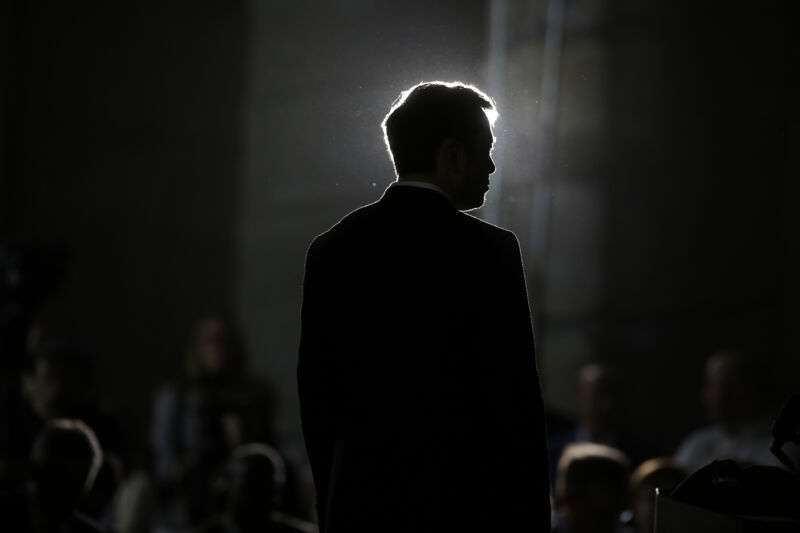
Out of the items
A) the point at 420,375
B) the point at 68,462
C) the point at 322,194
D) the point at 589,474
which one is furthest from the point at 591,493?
the point at 420,375

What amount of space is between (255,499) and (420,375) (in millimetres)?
1574

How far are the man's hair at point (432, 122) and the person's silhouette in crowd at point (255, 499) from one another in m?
1.46

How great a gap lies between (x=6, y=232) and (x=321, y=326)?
16.8ft

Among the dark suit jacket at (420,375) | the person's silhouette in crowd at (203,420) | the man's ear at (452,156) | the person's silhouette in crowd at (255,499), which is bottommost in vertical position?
the person's silhouette in crowd at (203,420)

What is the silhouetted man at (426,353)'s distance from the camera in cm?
153

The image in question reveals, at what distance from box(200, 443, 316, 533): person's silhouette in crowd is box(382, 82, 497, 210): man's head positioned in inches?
57.2

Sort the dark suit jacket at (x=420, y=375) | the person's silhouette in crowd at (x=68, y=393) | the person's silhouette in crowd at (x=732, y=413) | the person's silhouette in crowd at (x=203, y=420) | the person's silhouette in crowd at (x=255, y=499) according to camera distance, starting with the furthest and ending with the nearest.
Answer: the person's silhouette in crowd at (x=203, y=420) → the person's silhouette in crowd at (x=732, y=413) → the person's silhouette in crowd at (x=68, y=393) → the person's silhouette in crowd at (x=255, y=499) → the dark suit jacket at (x=420, y=375)

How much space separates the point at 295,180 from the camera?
4.13m

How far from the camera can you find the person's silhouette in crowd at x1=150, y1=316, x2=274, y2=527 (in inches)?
165

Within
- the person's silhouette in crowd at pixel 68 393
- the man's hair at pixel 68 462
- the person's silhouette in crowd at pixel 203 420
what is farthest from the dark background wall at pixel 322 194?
the man's hair at pixel 68 462

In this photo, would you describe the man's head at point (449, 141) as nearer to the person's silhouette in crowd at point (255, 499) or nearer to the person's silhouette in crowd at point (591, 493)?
the person's silhouette in crowd at point (255, 499)

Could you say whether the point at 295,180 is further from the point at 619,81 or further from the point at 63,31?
the point at 63,31

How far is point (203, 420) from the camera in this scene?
4289mm

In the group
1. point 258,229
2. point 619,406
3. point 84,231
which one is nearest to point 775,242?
point 619,406
